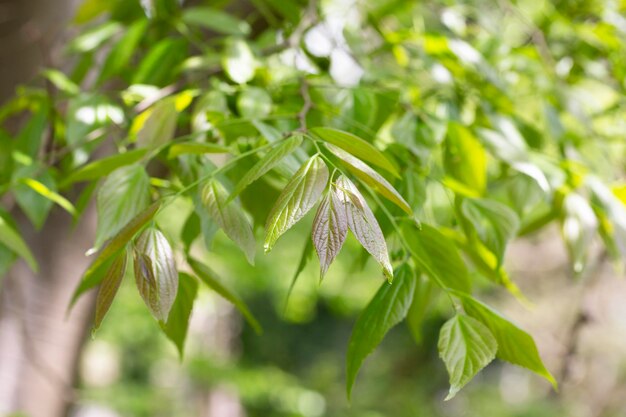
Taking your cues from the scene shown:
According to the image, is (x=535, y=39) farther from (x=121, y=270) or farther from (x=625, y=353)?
(x=625, y=353)

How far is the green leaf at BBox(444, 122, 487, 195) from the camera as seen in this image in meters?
0.74

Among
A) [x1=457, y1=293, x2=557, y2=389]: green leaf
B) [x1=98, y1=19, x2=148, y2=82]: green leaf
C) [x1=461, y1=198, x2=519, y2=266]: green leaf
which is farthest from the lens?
[x1=98, y1=19, x2=148, y2=82]: green leaf

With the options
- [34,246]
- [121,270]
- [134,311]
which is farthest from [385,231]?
[134,311]

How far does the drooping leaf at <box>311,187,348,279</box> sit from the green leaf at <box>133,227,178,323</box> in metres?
0.10

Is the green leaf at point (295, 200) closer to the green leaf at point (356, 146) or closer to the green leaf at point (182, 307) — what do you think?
the green leaf at point (356, 146)

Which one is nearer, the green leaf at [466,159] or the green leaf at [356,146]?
the green leaf at [356,146]

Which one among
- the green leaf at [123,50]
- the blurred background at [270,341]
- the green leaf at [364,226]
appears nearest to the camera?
the green leaf at [364,226]

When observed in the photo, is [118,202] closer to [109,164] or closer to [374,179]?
[109,164]

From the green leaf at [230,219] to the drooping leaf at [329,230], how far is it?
0.25 ft

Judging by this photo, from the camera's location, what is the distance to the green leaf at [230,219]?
1.60 feet

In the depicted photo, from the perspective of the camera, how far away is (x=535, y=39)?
112 centimetres

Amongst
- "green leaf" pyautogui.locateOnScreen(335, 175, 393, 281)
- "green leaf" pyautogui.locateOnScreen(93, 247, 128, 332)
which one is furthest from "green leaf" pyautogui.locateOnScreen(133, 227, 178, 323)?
"green leaf" pyautogui.locateOnScreen(335, 175, 393, 281)

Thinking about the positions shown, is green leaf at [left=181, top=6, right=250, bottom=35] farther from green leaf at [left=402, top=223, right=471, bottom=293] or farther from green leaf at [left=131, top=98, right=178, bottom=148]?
green leaf at [left=402, top=223, right=471, bottom=293]

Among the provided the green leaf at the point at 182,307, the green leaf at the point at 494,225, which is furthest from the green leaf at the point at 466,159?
the green leaf at the point at 182,307
